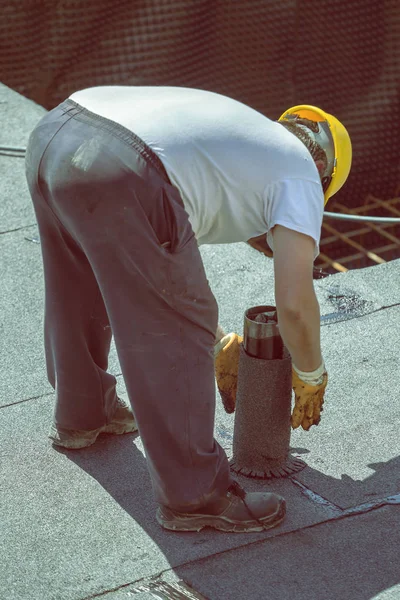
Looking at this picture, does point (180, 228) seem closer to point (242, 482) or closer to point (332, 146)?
point (332, 146)

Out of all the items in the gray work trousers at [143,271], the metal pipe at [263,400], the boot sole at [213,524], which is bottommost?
the boot sole at [213,524]

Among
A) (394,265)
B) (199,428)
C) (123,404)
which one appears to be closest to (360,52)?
(394,265)

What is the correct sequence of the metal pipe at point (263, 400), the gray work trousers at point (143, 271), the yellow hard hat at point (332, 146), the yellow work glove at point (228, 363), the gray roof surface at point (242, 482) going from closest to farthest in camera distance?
the gray work trousers at point (143, 271) < the gray roof surface at point (242, 482) < the yellow hard hat at point (332, 146) < the metal pipe at point (263, 400) < the yellow work glove at point (228, 363)

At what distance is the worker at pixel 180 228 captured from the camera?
8.70 ft

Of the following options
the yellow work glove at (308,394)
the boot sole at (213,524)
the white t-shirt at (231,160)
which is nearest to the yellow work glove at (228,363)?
the yellow work glove at (308,394)

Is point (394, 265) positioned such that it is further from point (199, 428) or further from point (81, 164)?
point (81, 164)

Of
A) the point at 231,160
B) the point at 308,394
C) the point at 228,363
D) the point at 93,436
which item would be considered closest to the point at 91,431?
the point at 93,436

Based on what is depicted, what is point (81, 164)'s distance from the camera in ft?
Answer: 8.71

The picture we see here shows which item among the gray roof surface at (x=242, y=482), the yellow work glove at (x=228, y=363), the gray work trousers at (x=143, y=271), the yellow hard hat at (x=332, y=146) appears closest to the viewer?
the gray work trousers at (x=143, y=271)

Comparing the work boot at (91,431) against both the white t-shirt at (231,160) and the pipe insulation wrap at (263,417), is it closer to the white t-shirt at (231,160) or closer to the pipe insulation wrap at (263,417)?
the pipe insulation wrap at (263,417)

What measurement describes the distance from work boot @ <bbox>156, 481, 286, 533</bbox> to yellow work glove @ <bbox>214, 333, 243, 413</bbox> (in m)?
0.50

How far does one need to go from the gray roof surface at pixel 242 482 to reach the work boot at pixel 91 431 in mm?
34

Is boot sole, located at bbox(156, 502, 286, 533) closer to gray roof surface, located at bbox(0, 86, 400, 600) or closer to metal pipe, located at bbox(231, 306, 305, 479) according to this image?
gray roof surface, located at bbox(0, 86, 400, 600)

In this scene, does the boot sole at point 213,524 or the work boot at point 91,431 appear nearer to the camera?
the boot sole at point 213,524
